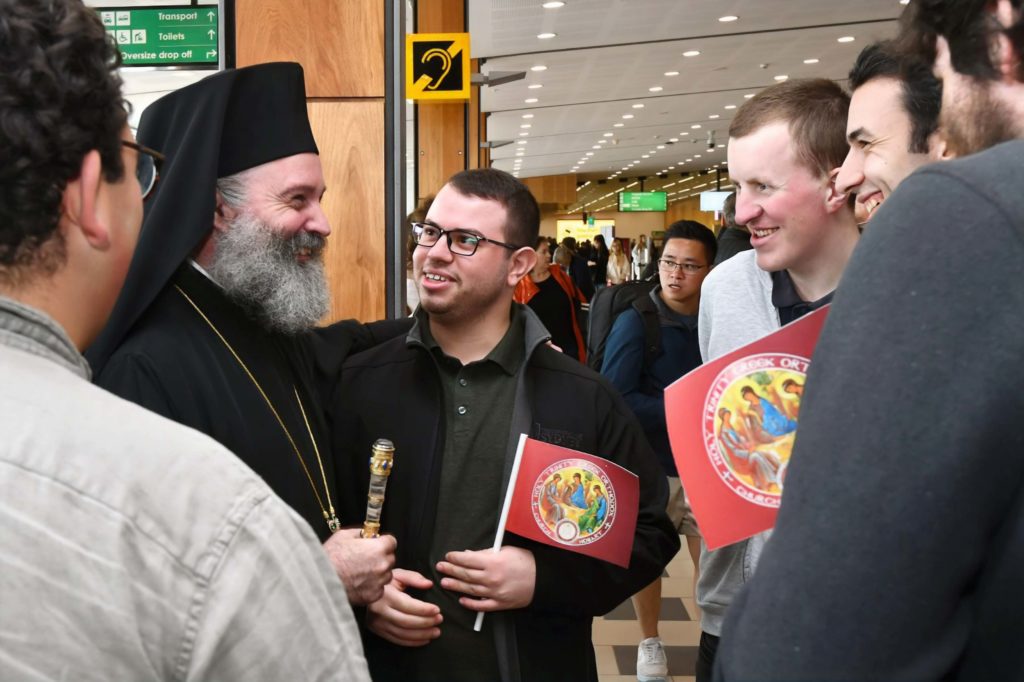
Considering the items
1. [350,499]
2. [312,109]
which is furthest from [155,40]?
[350,499]

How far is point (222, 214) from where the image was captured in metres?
2.19

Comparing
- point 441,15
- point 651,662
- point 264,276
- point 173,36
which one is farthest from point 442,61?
point 264,276

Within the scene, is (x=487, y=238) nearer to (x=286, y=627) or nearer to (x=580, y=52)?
(x=286, y=627)

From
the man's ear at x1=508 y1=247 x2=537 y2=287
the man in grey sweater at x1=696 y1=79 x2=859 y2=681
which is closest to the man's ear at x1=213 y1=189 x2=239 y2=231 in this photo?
the man's ear at x1=508 y1=247 x2=537 y2=287

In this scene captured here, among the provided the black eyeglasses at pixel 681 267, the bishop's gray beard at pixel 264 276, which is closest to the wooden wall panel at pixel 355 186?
the black eyeglasses at pixel 681 267

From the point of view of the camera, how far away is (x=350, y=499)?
2229 mm

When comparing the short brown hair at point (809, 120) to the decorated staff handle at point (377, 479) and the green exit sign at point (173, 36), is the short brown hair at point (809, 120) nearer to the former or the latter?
the decorated staff handle at point (377, 479)

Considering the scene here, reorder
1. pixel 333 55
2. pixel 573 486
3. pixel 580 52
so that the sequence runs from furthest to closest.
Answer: pixel 580 52 → pixel 333 55 → pixel 573 486

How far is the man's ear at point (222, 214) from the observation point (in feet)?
7.11

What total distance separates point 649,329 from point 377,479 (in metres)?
2.64

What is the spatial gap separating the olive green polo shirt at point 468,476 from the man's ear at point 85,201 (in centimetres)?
126

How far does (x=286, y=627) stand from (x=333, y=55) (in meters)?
3.26

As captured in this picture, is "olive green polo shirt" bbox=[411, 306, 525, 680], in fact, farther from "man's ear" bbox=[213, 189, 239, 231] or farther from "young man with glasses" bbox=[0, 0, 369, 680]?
"young man with glasses" bbox=[0, 0, 369, 680]

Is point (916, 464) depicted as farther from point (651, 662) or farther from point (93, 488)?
point (651, 662)
